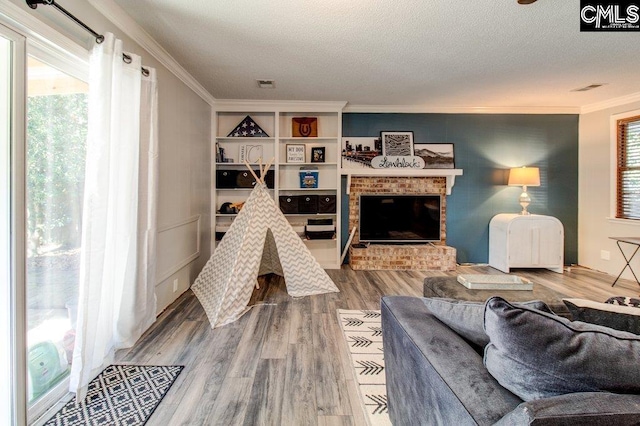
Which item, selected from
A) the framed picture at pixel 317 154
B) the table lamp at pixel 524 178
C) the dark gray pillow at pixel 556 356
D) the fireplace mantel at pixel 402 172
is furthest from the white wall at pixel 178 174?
the table lamp at pixel 524 178

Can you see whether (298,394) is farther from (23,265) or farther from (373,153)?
(373,153)

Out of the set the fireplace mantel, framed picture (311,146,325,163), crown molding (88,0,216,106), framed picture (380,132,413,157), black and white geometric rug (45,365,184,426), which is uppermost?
crown molding (88,0,216,106)

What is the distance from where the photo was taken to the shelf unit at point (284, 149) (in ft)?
14.9

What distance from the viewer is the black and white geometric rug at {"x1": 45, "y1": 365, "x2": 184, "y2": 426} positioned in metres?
1.65

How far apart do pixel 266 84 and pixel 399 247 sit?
2804 millimetres

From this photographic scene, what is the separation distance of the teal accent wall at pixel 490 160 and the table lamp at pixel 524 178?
24cm

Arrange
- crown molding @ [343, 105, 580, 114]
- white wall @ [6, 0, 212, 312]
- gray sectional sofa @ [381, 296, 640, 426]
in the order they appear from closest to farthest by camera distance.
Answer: gray sectional sofa @ [381, 296, 640, 426] → white wall @ [6, 0, 212, 312] → crown molding @ [343, 105, 580, 114]

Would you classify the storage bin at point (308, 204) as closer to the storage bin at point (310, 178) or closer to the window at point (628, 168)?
the storage bin at point (310, 178)

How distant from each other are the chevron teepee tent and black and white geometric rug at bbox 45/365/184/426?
0.74 m

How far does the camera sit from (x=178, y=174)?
3338 millimetres

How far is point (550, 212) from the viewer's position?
16.2 feet

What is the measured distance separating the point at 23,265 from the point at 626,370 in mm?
2239

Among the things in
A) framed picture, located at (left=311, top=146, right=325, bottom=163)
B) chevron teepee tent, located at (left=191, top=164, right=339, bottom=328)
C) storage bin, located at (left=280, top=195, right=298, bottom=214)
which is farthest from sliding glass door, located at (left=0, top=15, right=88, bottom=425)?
framed picture, located at (left=311, top=146, right=325, bottom=163)

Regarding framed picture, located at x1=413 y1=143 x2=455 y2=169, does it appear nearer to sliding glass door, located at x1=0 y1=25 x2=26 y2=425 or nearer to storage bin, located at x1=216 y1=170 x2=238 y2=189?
storage bin, located at x1=216 y1=170 x2=238 y2=189
